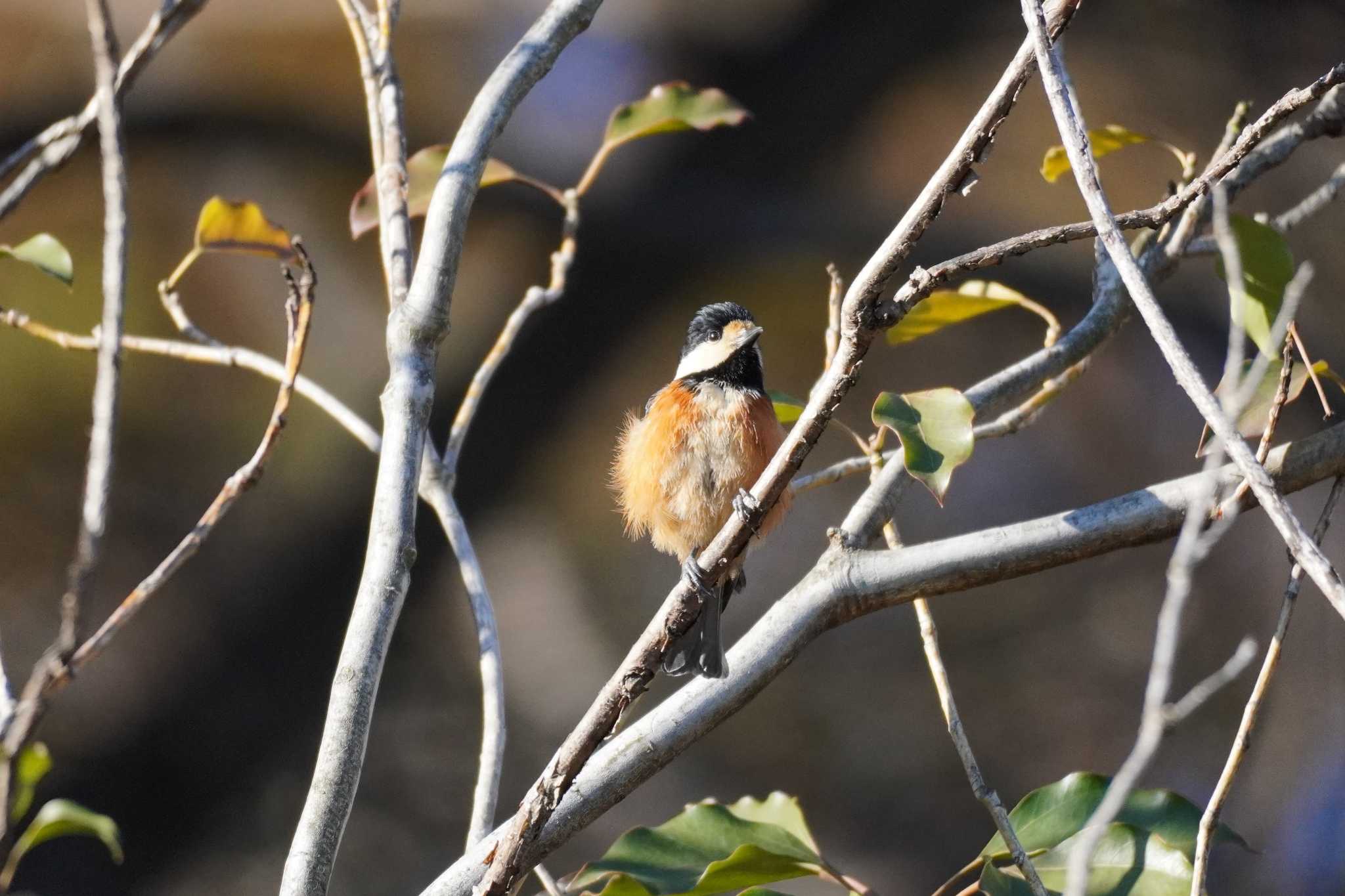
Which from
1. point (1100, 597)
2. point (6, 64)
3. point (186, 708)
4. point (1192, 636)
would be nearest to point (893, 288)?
point (1100, 597)

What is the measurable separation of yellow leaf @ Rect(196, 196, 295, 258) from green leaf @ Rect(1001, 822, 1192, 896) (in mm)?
2034

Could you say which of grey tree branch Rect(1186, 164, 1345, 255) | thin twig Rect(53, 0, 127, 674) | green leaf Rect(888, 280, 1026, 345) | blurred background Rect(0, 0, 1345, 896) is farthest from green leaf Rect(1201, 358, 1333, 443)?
blurred background Rect(0, 0, 1345, 896)

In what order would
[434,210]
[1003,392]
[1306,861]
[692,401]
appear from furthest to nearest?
1. [1306,861]
2. [692,401]
3. [1003,392]
4. [434,210]

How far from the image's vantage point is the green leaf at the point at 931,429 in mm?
1893

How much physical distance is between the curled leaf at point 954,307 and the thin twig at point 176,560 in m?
1.39

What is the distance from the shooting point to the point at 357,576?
576 centimetres

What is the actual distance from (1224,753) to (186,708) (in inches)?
195

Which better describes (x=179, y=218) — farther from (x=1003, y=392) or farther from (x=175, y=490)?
(x=1003, y=392)

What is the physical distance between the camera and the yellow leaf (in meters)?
2.57

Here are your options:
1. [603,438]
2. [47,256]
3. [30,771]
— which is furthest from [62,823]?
[603,438]

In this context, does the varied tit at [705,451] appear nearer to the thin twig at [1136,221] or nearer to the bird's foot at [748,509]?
the bird's foot at [748,509]

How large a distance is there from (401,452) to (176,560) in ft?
1.60

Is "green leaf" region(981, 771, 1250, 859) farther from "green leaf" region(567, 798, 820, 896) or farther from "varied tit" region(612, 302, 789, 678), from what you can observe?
"varied tit" region(612, 302, 789, 678)

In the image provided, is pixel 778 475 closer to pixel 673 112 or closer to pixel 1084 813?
pixel 1084 813
